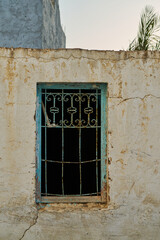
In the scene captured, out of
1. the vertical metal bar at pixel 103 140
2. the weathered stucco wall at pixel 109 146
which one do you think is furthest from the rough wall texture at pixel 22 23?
the vertical metal bar at pixel 103 140

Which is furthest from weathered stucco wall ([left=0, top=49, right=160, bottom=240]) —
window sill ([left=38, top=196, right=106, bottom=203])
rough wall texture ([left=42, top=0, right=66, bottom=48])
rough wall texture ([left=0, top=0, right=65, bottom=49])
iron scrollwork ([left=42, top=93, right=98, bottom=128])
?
rough wall texture ([left=42, top=0, right=66, bottom=48])

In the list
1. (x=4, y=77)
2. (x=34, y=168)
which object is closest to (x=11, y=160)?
(x=34, y=168)

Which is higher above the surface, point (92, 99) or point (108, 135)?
point (92, 99)

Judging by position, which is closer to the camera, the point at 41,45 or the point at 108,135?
the point at 108,135

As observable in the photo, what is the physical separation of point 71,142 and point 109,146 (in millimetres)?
457

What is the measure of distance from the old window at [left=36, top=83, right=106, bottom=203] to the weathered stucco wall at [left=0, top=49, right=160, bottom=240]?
99mm

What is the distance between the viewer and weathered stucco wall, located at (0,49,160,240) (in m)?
3.33

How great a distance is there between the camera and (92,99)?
346 centimetres

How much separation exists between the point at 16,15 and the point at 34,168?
369 centimetres

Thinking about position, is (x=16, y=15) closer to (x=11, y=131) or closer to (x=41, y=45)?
(x=41, y=45)

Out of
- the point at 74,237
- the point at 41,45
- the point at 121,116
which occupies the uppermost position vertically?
the point at 41,45

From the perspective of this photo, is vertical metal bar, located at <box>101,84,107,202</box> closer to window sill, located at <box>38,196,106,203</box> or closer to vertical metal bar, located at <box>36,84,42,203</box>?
window sill, located at <box>38,196,106,203</box>

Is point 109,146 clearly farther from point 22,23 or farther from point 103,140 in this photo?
point 22,23

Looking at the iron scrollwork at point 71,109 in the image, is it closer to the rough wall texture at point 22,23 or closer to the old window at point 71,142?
the old window at point 71,142
